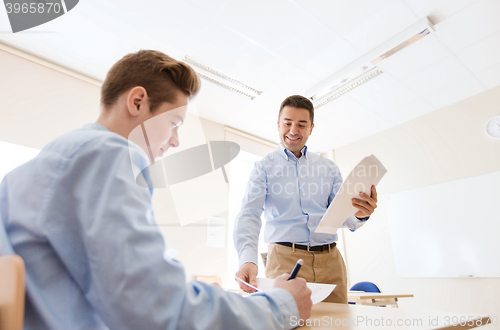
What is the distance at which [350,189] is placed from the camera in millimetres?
1144

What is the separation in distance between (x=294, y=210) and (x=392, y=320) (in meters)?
0.82

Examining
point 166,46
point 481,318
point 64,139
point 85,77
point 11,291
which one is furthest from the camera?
point 85,77

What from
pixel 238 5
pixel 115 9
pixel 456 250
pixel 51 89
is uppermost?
pixel 115 9

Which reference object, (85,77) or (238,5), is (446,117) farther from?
(85,77)

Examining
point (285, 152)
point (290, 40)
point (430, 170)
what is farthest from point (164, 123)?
point (430, 170)

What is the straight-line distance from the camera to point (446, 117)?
3.89 m

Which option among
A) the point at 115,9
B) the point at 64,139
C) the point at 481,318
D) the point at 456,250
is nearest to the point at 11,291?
the point at 64,139

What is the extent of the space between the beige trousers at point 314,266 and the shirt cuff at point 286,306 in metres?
0.75

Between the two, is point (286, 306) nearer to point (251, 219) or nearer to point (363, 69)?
point (251, 219)

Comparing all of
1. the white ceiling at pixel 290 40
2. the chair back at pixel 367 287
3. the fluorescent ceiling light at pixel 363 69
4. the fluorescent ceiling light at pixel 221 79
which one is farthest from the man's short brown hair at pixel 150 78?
the chair back at pixel 367 287

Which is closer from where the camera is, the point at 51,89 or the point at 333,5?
the point at 333,5

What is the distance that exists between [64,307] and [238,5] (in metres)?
2.58

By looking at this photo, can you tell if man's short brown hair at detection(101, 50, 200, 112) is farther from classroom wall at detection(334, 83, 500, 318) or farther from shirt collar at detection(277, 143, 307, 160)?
classroom wall at detection(334, 83, 500, 318)

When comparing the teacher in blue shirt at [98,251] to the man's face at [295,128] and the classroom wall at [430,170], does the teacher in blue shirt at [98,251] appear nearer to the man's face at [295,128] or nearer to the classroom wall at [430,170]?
the man's face at [295,128]
